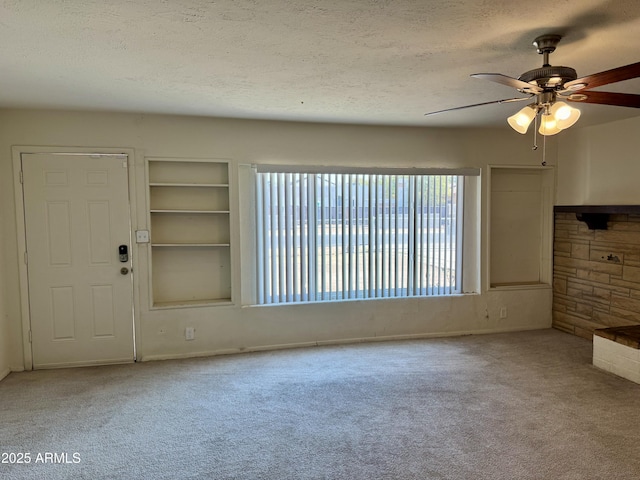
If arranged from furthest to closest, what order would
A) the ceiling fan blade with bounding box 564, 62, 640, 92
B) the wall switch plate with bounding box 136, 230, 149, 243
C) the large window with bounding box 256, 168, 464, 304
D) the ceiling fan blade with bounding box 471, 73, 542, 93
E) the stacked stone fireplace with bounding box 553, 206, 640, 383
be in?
the large window with bounding box 256, 168, 464, 304
the wall switch plate with bounding box 136, 230, 149, 243
the stacked stone fireplace with bounding box 553, 206, 640, 383
the ceiling fan blade with bounding box 471, 73, 542, 93
the ceiling fan blade with bounding box 564, 62, 640, 92

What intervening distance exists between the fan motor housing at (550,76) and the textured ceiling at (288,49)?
0.20 m

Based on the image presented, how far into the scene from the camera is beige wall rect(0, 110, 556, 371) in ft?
12.3

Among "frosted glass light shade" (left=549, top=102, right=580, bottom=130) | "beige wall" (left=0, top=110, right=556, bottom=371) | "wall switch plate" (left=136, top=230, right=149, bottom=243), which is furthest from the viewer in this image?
"wall switch plate" (left=136, top=230, right=149, bottom=243)

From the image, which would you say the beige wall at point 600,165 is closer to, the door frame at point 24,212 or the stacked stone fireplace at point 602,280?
the stacked stone fireplace at point 602,280

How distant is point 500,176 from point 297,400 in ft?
11.6

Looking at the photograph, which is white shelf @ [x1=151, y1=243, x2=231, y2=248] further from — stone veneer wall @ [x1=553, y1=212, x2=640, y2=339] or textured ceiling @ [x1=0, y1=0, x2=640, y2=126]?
stone veneer wall @ [x1=553, y1=212, x2=640, y2=339]

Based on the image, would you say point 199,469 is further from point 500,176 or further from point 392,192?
point 500,176

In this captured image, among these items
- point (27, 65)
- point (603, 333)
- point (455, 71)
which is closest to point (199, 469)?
point (27, 65)

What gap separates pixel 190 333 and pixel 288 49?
2.94m

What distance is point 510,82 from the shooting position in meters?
1.98

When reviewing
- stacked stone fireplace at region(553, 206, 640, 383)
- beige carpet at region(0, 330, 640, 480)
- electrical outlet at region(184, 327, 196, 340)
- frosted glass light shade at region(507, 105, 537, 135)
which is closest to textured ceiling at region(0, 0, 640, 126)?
frosted glass light shade at region(507, 105, 537, 135)

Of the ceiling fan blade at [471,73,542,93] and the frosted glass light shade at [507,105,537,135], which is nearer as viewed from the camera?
the ceiling fan blade at [471,73,542,93]

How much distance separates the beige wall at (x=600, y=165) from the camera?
4105mm

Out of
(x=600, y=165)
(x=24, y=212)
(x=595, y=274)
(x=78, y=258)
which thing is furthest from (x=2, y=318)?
(x=600, y=165)
